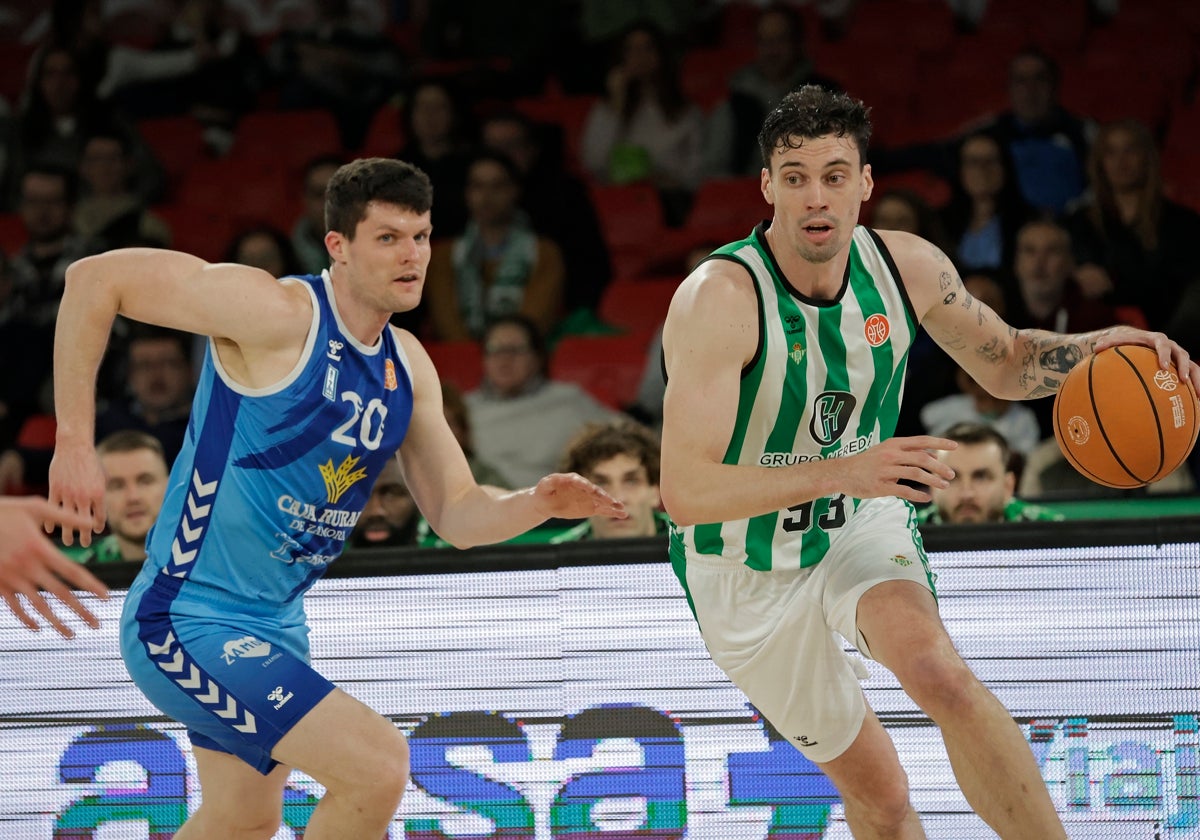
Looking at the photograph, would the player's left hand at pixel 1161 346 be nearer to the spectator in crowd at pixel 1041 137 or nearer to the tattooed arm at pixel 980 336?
the tattooed arm at pixel 980 336

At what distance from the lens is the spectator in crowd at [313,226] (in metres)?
8.34

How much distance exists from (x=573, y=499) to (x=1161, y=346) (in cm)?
153

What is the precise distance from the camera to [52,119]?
10195mm

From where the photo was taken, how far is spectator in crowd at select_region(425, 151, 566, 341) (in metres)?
8.13

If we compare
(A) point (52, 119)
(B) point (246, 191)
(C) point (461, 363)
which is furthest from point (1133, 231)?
(A) point (52, 119)

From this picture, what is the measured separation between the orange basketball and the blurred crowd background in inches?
93.7

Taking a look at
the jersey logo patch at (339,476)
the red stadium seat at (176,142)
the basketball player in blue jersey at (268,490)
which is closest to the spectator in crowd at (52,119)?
the red stadium seat at (176,142)

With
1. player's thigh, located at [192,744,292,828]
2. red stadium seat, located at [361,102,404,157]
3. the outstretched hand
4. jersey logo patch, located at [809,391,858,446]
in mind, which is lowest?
player's thigh, located at [192,744,292,828]

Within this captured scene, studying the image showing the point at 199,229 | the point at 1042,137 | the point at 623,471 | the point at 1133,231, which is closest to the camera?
the point at 623,471

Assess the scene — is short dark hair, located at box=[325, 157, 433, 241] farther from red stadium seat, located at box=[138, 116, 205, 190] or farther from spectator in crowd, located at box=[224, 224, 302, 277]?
red stadium seat, located at box=[138, 116, 205, 190]

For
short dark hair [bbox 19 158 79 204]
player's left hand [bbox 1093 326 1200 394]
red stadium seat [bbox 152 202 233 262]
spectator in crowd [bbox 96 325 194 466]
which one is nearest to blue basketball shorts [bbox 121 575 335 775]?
player's left hand [bbox 1093 326 1200 394]

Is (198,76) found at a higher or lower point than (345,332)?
higher

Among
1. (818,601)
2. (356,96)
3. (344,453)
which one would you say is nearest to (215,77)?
(356,96)

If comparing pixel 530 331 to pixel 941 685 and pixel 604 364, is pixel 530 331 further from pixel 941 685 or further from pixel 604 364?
pixel 941 685
